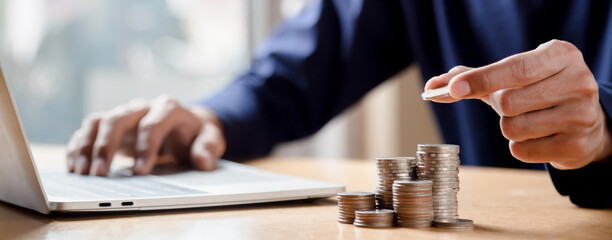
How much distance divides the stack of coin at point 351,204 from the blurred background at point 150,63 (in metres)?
1.83

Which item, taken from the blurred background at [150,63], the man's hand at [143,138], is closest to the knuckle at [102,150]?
the man's hand at [143,138]

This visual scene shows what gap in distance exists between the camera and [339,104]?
5.33 ft

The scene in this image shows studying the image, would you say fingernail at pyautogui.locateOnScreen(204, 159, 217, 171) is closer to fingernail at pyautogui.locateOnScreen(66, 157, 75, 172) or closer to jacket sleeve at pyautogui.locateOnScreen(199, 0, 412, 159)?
fingernail at pyautogui.locateOnScreen(66, 157, 75, 172)

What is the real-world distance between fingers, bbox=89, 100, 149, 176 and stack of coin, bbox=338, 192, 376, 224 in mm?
444

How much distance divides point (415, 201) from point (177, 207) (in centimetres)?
24

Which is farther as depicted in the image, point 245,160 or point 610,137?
point 245,160

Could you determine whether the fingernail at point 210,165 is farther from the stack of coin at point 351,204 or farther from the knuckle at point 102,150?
the stack of coin at point 351,204

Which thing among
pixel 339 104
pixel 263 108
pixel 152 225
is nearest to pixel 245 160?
pixel 263 108

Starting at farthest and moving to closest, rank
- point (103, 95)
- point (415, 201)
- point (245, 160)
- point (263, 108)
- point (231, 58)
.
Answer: point (231, 58) < point (103, 95) < point (263, 108) < point (245, 160) < point (415, 201)

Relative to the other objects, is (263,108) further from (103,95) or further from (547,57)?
(103,95)

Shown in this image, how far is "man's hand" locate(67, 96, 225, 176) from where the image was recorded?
0.90 metres

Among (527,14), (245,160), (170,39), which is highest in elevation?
(170,39)

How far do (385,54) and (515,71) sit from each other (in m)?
1.11

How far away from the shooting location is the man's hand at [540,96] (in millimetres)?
515
